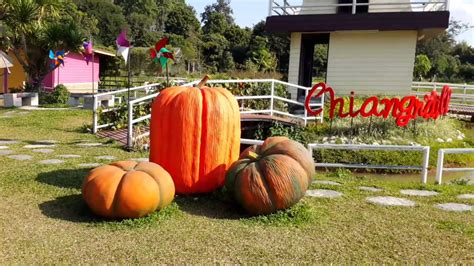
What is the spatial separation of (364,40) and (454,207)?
11.8 m

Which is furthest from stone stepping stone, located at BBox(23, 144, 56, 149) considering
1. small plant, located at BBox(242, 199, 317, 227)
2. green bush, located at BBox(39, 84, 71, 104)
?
green bush, located at BBox(39, 84, 71, 104)

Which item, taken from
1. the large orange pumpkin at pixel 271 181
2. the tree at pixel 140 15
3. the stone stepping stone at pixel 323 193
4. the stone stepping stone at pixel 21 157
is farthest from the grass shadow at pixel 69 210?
the tree at pixel 140 15

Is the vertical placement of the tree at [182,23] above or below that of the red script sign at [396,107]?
above

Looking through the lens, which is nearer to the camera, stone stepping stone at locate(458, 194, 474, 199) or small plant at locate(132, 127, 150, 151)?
stone stepping stone at locate(458, 194, 474, 199)

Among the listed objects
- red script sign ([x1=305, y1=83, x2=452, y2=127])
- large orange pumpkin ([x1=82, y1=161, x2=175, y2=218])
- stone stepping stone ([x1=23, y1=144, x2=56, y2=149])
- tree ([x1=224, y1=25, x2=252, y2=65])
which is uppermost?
tree ([x1=224, y1=25, x2=252, y2=65])

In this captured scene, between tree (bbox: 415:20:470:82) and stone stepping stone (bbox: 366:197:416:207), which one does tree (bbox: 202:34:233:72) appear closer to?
tree (bbox: 415:20:470:82)

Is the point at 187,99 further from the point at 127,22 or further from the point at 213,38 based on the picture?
the point at 127,22

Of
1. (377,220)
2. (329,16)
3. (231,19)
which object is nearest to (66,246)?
(377,220)

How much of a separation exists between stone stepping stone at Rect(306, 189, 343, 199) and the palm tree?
1374 cm

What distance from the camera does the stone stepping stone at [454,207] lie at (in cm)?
564

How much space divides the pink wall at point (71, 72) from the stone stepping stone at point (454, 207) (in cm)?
2229

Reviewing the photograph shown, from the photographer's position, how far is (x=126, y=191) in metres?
4.55

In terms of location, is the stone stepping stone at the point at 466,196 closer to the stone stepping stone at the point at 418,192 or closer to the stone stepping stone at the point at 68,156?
the stone stepping stone at the point at 418,192

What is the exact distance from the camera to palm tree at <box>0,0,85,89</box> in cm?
1612
